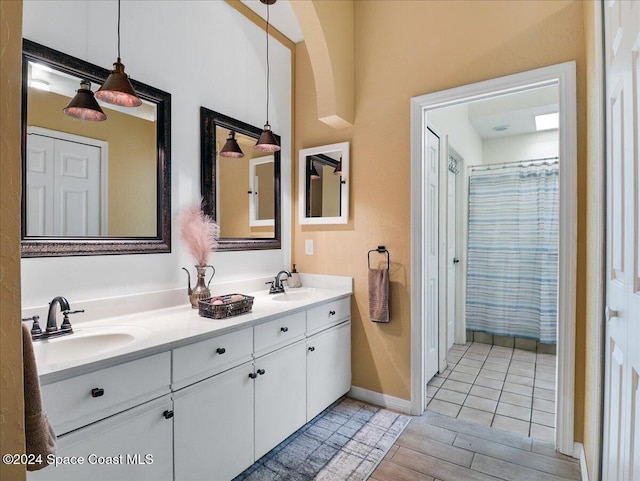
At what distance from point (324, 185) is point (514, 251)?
8.02 ft

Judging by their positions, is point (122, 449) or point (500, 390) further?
point (500, 390)

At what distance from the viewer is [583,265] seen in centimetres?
190

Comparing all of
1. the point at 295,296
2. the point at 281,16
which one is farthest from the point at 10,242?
the point at 281,16


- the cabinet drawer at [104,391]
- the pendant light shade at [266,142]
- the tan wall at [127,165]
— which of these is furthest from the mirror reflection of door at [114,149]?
the cabinet drawer at [104,391]

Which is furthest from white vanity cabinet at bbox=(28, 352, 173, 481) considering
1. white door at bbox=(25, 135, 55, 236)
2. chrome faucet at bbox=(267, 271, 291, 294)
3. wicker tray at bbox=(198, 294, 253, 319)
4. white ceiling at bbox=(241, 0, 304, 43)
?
white ceiling at bbox=(241, 0, 304, 43)

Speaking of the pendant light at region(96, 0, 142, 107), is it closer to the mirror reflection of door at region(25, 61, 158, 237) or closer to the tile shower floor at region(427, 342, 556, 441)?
the mirror reflection of door at region(25, 61, 158, 237)

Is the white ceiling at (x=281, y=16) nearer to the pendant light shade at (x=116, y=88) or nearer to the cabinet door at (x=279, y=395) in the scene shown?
the pendant light shade at (x=116, y=88)

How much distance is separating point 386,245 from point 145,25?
1.99 m

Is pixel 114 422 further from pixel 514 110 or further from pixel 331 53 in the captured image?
pixel 514 110

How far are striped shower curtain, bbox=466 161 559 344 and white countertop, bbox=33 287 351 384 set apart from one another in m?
2.69

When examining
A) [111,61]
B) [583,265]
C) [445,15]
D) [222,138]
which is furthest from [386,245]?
[111,61]

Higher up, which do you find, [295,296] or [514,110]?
[514,110]

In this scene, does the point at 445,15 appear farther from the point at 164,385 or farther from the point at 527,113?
the point at 164,385

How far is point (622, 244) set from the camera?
43.9 inches
